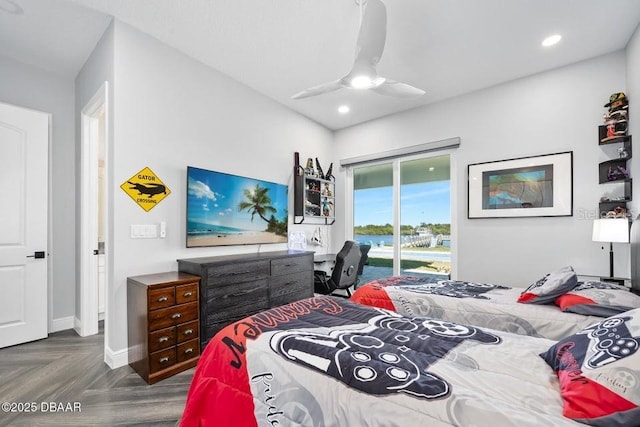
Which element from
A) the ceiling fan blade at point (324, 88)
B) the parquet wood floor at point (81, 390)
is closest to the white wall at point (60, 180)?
the parquet wood floor at point (81, 390)

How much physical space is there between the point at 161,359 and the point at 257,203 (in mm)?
1927

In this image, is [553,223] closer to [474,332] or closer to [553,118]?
[553,118]

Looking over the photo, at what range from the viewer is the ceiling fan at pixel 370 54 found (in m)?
1.84

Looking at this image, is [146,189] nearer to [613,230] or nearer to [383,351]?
[383,351]

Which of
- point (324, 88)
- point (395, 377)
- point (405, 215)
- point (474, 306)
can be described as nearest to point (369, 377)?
point (395, 377)

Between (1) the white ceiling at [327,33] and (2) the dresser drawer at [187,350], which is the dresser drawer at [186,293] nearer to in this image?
Answer: (2) the dresser drawer at [187,350]

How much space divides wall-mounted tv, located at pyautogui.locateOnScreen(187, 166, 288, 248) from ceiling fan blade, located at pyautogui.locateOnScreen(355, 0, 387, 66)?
1932 mm

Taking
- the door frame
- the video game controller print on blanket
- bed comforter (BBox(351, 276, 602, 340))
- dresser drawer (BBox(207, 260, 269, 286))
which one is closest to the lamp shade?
bed comforter (BBox(351, 276, 602, 340))

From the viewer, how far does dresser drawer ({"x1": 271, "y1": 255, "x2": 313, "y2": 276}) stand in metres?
3.11

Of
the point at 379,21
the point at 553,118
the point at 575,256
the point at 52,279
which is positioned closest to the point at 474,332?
the point at 379,21

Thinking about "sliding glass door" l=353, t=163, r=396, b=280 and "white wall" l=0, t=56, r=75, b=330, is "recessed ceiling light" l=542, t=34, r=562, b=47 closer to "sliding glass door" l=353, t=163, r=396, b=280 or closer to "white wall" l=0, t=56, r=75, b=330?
"sliding glass door" l=353, t=163, r=396, b=280

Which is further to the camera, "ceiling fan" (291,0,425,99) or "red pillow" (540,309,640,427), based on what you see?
"ceiling fan" (291,0,425,99)

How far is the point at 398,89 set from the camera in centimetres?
235

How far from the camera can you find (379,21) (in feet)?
Answer: 6.15
